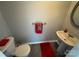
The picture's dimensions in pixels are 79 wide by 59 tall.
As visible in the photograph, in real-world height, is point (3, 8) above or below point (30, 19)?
above

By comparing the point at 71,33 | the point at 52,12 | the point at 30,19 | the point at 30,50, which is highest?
the point at 52,12

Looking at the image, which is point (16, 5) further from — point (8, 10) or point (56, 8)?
point (56, 8)

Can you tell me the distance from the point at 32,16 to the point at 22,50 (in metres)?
0.67

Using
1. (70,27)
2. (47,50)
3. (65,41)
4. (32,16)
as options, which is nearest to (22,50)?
(47,50)

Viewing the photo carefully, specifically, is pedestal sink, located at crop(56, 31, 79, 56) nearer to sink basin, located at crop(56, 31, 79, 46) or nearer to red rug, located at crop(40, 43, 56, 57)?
sink basin, located at crop(56, 31, 79, 46)

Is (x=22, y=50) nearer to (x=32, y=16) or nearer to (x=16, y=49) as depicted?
(x=16, y=49)

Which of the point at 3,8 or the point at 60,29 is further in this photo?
the point at 60,29

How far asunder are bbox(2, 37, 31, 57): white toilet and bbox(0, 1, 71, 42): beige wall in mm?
187

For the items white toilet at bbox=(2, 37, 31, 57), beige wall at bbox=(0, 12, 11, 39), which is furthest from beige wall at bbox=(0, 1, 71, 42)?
white toilet at bbox=(2, 37, 31, 57)

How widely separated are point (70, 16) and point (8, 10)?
3.15 feet

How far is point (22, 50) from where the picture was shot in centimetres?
175

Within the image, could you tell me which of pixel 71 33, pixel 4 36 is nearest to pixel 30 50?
pixel 4 36

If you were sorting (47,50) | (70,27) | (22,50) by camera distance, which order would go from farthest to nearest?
1. (47,50)
2. (22,50)
3. (70,27)

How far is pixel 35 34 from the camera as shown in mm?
1769
